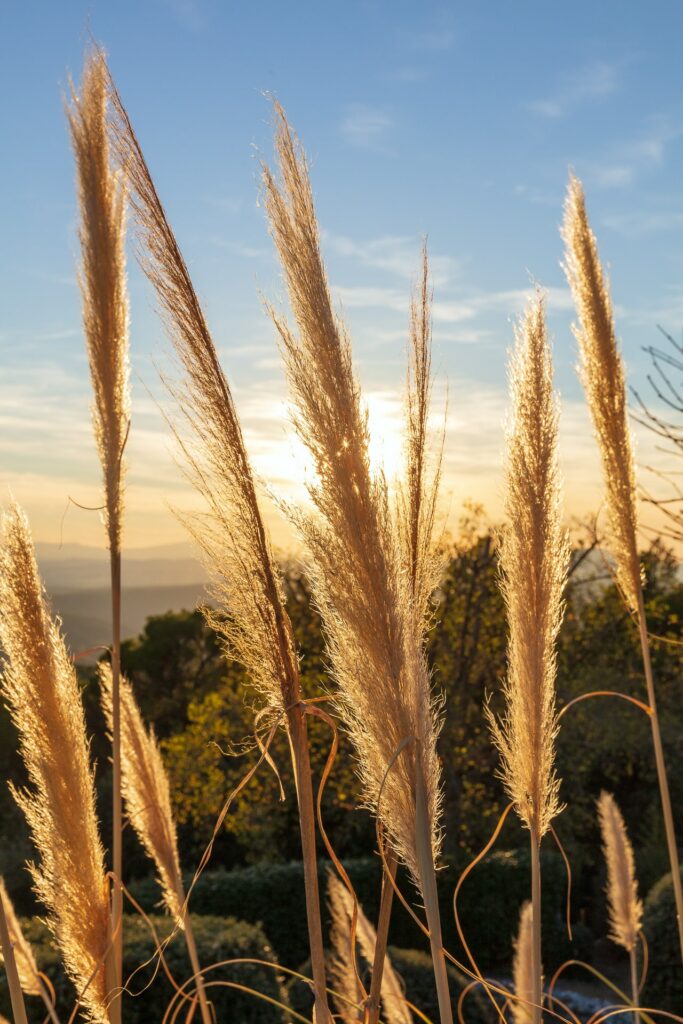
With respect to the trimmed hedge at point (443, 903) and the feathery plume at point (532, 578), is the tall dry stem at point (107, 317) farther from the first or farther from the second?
the trimmed hedge at point (443, 903)

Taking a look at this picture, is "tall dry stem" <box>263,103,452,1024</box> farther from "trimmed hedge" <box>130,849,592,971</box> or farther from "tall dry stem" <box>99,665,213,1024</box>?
"trimmed hedge" <box>130,849,592,971</box>

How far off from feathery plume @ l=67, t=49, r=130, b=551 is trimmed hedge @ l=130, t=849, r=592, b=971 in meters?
7.19

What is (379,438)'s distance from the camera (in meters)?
1.40

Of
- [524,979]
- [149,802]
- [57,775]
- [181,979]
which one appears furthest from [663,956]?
[57,775]

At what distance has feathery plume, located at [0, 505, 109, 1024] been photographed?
5.97 ft

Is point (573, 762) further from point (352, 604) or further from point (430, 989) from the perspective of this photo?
point (352, 604)

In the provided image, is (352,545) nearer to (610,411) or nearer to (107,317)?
(107,317)

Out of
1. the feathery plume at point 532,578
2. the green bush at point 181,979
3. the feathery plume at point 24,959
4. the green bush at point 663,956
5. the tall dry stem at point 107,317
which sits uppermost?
the tall dry stem at point 107,317

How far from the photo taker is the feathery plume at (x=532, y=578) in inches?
76.3

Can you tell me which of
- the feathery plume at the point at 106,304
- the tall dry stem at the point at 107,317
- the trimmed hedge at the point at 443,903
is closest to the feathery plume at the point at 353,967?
the tall dry stem at the point at 107,317

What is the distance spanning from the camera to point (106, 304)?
6.81ft

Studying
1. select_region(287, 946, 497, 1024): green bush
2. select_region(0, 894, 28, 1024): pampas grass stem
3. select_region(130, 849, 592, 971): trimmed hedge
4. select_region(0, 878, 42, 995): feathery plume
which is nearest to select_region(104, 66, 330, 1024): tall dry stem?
select_region(0, 894, 28, 1024): pampas grass stem

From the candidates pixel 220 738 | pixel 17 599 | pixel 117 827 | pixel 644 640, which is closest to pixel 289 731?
pixel 17 599

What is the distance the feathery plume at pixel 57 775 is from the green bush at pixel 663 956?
5344 millimetres
